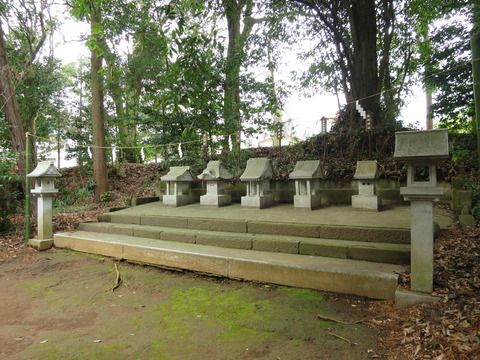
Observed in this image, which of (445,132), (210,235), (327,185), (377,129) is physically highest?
(377,129)

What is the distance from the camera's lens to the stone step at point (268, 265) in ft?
10.5

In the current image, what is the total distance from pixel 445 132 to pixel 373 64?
6.11m

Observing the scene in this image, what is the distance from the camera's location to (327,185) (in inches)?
273

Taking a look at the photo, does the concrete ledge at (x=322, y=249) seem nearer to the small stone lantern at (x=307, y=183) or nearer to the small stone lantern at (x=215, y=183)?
the small stone lantern at (x=307, y=183)

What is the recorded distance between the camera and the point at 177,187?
7680mm

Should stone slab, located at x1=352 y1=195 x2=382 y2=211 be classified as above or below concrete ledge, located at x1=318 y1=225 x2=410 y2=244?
above

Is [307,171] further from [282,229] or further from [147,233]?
[147,233]

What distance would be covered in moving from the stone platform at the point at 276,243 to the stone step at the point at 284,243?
11mm

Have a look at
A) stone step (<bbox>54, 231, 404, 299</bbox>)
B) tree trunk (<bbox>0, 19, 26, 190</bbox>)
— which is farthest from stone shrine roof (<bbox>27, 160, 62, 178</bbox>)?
stone step (<bbox>54, 231, 404, 299</bbox>)

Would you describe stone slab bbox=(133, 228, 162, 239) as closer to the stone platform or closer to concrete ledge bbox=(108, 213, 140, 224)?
the stone platform

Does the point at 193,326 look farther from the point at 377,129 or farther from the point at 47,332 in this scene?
the point at 377,129

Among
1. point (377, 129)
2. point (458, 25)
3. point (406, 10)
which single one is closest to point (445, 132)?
point (377, 129)

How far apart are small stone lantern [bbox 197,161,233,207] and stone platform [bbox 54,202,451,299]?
0.50m

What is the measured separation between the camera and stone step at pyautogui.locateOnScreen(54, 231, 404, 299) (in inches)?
126
